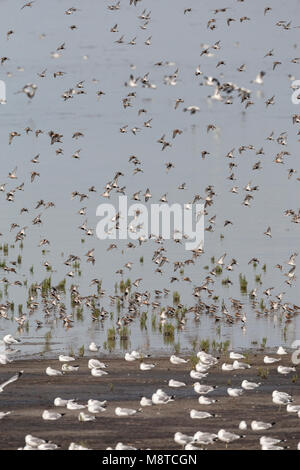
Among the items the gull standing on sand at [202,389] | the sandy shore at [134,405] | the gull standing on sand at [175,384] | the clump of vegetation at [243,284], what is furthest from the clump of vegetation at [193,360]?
the clump of vegetation at [243,284]

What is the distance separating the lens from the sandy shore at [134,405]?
24.2m

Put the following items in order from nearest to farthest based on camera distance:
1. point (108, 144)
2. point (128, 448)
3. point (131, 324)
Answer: point (128, 448) → point (131, 324) → point (108, 144)

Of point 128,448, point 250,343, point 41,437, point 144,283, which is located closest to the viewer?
point 128,448

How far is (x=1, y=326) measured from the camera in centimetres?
3909

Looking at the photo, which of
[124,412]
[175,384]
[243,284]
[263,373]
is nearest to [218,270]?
[243,284]

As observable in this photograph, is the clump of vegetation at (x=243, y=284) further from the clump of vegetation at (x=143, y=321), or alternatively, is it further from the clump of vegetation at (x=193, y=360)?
the clump of vegetation at (x=193, y=360)

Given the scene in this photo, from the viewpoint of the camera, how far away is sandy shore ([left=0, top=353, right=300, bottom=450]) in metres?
24.2

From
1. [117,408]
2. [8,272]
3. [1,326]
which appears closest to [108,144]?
[8,272]

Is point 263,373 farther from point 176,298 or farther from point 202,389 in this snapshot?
point 176,298

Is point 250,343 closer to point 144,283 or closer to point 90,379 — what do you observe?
point 90,379

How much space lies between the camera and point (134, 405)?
2719 cm

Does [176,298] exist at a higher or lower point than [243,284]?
lower

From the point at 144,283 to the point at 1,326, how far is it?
1086 cm

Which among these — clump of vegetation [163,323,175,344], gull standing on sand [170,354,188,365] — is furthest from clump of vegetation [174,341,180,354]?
gull standing on sand [170,354,188,365]
